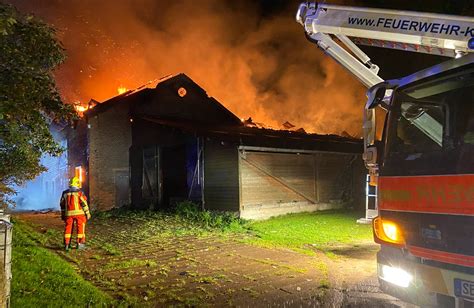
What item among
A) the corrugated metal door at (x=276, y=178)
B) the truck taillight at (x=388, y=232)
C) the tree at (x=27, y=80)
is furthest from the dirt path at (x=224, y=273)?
the corrugated metal door at (x=276, y=178)

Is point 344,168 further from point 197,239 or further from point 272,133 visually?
point 197,239

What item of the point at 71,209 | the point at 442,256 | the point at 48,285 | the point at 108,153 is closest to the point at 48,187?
the point at 108,153

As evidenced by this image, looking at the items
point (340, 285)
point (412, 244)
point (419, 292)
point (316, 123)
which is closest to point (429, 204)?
point (412, 244)

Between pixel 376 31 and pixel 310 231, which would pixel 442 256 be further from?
pixel 310 231

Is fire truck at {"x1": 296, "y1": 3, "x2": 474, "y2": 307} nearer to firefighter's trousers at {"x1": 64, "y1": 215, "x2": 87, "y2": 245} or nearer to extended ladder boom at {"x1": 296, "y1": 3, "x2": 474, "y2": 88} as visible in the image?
extended ladder boom at {"x1": 296, "y1": 3, "x2": 474, "y2": 88}

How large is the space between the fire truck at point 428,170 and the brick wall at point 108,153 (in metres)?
Result: 15.0

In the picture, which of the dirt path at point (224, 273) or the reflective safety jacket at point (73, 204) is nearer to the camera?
the dirt path at point (224, 273)

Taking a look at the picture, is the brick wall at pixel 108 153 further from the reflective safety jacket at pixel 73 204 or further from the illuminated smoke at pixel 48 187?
the reflective safety jacket at pixel 73 204

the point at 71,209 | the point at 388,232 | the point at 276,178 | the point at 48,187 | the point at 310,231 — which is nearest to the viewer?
the point at 388,232

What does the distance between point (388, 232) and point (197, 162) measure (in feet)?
39.0

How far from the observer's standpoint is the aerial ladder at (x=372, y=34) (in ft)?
14.6

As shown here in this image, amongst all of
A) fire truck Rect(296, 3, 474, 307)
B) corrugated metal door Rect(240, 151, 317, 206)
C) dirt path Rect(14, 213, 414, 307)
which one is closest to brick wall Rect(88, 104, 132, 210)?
corrugated metal door Rect(240, 151, 317, 206)

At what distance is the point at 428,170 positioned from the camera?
3639 mm

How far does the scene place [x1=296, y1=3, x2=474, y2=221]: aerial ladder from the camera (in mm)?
4457
